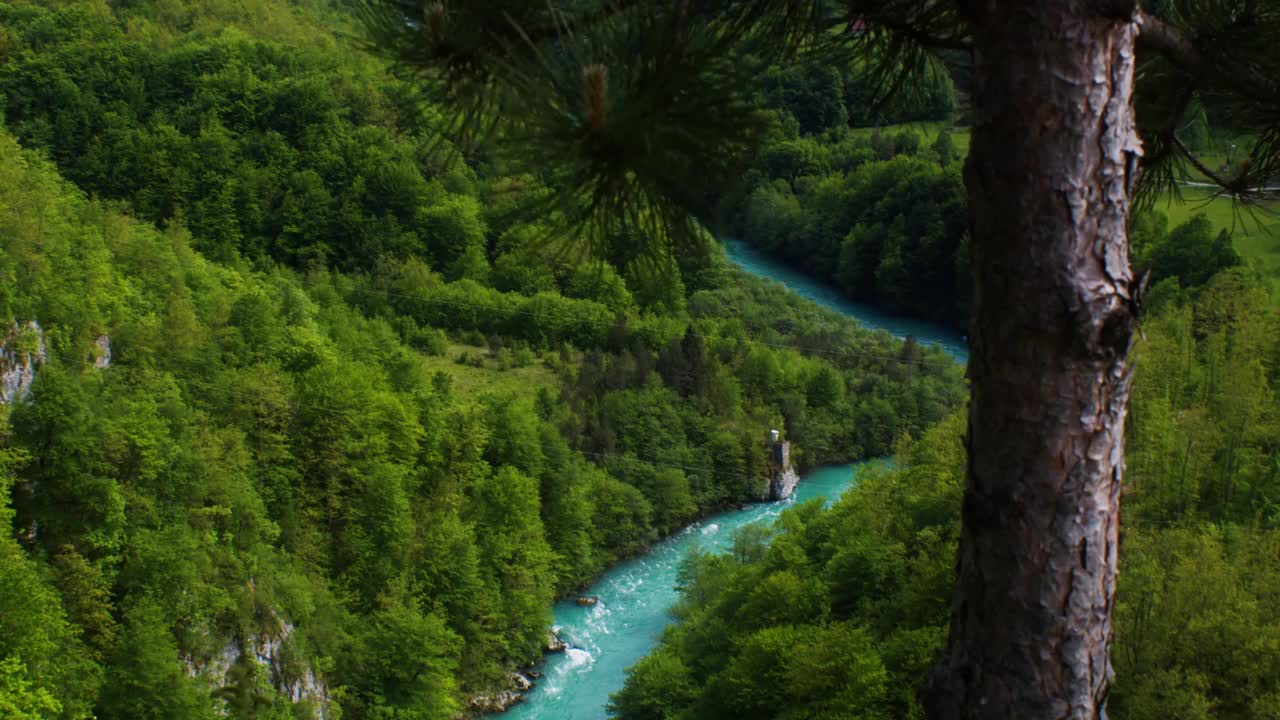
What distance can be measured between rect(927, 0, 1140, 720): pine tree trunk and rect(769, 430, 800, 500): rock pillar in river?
1762 inches

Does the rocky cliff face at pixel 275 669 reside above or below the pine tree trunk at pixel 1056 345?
below

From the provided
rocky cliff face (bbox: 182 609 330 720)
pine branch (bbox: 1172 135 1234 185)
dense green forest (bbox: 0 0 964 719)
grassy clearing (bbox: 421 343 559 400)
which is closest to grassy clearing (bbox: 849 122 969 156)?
pine branch (bbox: 1172 135 1234 185)

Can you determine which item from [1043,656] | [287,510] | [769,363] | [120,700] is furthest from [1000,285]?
[769,363]

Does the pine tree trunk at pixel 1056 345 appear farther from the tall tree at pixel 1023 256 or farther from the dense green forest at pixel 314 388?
the dense green forest at pixel 314 388

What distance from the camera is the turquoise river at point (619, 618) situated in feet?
98.9

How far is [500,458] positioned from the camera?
40.0m

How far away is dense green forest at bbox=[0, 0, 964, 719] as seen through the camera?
23.2 m

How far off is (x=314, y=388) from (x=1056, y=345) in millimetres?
32221

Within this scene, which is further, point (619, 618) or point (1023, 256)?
point (619, 618)

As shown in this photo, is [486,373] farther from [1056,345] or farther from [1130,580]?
[1056,345]

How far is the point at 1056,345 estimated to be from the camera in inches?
84.4

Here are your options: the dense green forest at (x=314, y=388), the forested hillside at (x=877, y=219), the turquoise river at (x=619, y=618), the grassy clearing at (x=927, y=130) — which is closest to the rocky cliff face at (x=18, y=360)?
the dense green forest at (x=314, y=388)

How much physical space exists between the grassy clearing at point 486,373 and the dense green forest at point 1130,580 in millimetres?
16479

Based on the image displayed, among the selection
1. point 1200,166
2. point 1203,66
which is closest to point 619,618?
point 1200,166
